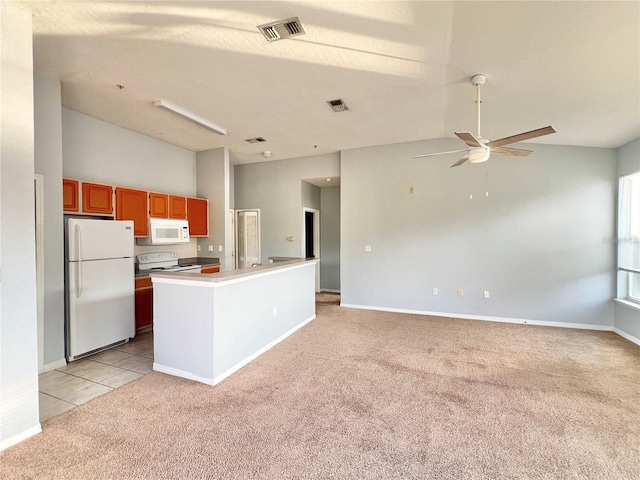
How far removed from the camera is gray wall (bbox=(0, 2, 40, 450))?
203 cm

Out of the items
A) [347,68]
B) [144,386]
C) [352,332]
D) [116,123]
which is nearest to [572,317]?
[352,332]

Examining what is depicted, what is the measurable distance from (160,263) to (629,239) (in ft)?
23.1

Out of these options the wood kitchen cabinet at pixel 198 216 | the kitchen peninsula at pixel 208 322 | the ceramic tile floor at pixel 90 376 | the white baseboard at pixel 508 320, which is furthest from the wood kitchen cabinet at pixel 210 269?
the white baseboard at pixel 508 320

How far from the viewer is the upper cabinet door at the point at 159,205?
4.73m

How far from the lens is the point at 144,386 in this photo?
2.82 m

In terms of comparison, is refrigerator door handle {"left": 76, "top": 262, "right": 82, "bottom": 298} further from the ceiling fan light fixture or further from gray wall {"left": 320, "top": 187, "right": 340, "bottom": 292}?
gray wall {"left": 320, "top": 187, "right": 340, "bottom": 292}

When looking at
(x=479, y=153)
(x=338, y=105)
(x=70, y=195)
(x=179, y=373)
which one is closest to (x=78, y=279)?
(x=70, y=195)

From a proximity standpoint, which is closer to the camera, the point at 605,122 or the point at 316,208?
the point at 605,122

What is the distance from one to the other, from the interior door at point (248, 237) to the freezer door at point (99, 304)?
308 cm

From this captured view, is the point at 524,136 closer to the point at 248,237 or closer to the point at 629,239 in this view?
the point at 629,239

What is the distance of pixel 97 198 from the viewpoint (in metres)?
3.95

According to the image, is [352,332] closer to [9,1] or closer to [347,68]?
[347,68]

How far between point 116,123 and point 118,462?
435 centimetres

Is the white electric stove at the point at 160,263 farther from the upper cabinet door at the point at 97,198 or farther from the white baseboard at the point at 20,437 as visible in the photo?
the white baseboard at the point at 20,437
